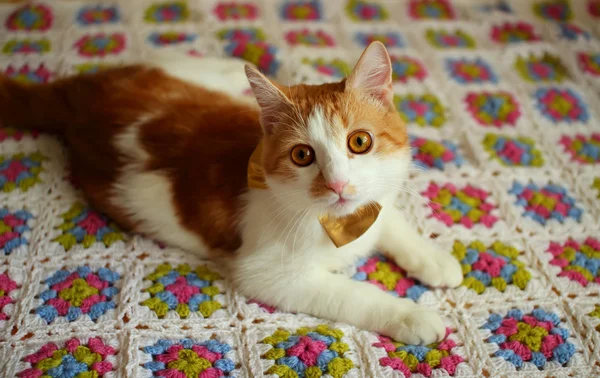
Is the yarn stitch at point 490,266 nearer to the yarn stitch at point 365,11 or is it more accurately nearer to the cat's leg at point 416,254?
the cat's leg at point 416,254

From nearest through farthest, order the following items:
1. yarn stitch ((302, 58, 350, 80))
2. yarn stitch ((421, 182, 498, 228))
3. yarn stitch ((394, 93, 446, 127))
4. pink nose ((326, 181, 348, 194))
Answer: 1. pink nose ((326, 181, 348, 194))
2. yarn stitch ((421, 182, 498, 228))
3. yarn stitch ((394, 93, 446, 127))
4. yarn stitch ((302, 58, 350, 80))

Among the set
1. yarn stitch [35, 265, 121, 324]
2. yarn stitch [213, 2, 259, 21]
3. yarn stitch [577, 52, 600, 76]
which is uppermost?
yarn stitch [577, 52, 600, 76]

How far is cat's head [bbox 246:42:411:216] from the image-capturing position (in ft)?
3.19

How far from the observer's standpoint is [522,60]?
185 centimetres

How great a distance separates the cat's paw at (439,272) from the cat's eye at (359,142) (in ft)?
1.13

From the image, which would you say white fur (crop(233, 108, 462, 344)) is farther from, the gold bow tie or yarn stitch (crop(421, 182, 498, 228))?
yarn stitch (crop(421, 182, 498, 228))

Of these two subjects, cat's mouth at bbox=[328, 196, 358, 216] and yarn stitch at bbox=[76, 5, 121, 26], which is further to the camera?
yarn stitch at bbox=[76, 5, 121, 26]

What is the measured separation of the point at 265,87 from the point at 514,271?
2.21 ft

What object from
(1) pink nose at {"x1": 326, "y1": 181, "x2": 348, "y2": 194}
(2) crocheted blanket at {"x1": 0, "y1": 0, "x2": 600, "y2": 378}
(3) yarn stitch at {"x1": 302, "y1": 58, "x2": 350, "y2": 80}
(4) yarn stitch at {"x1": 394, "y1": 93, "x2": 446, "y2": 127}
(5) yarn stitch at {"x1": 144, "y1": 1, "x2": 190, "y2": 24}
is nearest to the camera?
(1) pink nose at {"x1": 326, "y1": 181, "x2": 348, "y2": 194}

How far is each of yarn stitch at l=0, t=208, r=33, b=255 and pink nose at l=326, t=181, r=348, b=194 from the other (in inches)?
Answer: 28.8

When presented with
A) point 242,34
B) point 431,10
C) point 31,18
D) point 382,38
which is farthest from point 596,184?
point 31,18

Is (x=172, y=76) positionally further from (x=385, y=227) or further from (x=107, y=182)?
(x=385, y=227)

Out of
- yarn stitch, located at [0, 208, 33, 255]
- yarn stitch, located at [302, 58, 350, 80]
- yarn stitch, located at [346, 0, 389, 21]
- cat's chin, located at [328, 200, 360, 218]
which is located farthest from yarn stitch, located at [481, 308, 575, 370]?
yarn stitch, located at [346, 0, 389, 21]

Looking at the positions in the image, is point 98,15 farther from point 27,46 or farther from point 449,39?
point 449,39
